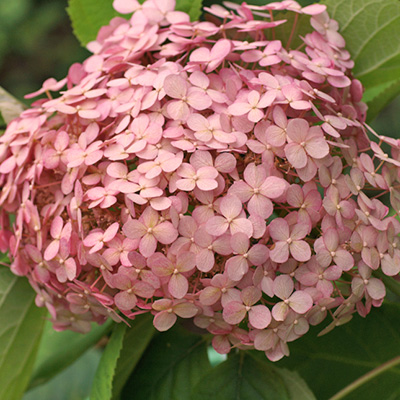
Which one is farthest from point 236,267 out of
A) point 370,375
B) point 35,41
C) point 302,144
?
point 35,41

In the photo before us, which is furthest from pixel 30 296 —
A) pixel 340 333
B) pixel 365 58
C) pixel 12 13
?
pixel 12 13

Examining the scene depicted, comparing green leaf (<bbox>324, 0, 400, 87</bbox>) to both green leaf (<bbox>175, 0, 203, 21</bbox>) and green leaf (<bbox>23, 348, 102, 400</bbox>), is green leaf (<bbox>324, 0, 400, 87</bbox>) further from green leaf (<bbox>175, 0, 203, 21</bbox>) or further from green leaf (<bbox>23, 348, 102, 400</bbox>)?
green leaf (<bbox>23, 348, 102, 400</bbox>)

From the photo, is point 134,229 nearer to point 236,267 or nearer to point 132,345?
point 236,267

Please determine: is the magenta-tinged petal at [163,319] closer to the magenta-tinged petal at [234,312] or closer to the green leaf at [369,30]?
the magenta-tinged petal at [234,312]

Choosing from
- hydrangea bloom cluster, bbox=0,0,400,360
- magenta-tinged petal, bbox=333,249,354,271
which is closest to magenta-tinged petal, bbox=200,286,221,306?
hydrangea bloom cluster, bbox=0,0,400,360

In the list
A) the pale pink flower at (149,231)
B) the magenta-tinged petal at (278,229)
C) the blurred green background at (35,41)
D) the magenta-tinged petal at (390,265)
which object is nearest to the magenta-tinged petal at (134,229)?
the pale pink flower at (149,231)
